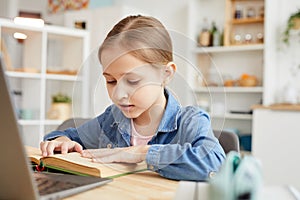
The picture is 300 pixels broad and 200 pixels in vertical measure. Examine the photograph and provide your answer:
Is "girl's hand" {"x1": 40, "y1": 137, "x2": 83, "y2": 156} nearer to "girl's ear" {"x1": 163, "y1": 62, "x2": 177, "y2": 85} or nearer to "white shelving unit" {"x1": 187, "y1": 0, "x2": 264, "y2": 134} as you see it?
"girl's ear" {"x1": 163, "y1": 62, "x2": 177, "y2": 85}

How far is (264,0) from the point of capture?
3414mm

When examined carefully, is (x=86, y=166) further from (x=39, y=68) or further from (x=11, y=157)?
(x=39, y=68)

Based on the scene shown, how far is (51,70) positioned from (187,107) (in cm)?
285

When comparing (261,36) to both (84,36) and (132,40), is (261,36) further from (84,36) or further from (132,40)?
(132,40)

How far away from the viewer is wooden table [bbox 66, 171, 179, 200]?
2.16 ft

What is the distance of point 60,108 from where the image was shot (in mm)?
3482

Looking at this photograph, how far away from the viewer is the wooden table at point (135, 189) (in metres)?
0.66

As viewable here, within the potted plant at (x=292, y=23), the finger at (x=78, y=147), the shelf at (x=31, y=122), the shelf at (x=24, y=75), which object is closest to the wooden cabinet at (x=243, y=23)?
the potted plant at (x=292, y=23)

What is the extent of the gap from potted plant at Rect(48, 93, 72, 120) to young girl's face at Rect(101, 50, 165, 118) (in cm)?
272

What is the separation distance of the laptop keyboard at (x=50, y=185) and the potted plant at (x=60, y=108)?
282 cm

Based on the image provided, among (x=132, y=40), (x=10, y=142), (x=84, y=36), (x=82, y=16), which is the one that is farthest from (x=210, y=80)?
(x=82, y=16)

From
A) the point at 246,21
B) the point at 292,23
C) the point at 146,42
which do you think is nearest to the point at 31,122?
the point at 246,21

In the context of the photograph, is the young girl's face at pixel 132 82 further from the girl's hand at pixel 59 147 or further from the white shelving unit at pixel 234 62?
the white shelving unit at pixel 234 62

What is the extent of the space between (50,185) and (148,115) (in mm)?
307
